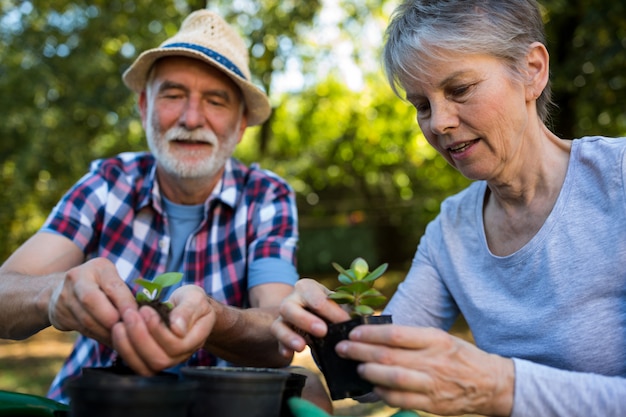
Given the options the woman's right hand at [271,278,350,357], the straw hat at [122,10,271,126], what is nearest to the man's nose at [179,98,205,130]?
the straw hat at [122,10,271,126]

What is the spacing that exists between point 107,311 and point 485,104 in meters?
1.14

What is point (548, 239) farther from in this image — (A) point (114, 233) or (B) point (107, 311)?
(A) point (114, 233)

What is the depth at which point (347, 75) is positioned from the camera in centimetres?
1669

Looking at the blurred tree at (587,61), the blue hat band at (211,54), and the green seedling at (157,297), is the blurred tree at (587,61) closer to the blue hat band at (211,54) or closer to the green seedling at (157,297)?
the blue hat band at (211,54)

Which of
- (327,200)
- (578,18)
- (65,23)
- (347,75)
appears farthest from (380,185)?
(65,23)

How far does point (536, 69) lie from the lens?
1.91 meters

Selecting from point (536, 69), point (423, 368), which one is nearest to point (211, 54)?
point (536, 69)

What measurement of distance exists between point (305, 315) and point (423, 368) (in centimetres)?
31

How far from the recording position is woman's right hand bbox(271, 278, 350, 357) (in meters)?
1.49

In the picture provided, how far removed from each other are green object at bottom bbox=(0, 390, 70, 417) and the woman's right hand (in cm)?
55

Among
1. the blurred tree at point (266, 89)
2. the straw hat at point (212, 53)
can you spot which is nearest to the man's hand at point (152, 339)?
the straw hat at point (212, 53)

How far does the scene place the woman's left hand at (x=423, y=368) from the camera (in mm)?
1312

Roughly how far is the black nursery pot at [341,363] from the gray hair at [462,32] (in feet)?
2.55

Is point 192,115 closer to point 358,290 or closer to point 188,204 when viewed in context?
point 188,204
